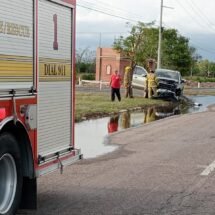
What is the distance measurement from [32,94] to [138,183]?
9.67ft

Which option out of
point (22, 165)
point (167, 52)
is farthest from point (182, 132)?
point (167, 52)

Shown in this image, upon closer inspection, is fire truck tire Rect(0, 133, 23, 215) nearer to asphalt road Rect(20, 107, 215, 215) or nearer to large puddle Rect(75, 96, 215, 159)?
asphalt road Rect(20, 107, 215, 215)

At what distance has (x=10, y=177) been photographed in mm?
5953

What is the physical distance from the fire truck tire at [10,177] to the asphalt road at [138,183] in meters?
0.65

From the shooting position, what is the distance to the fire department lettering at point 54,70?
6684mm

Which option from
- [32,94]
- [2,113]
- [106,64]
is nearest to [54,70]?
[32,94]

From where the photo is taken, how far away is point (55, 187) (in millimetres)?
8133

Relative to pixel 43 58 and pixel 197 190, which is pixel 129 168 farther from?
pixel 43 58

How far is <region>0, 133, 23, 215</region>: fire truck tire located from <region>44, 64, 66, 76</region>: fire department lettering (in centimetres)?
114

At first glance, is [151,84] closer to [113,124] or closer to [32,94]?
[113,124]

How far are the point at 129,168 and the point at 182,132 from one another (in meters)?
6.52

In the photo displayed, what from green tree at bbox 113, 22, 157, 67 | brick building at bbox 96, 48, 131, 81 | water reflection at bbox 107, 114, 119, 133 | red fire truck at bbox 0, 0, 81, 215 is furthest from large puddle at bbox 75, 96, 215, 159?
brick building at bbox 96, 48, 131, 81

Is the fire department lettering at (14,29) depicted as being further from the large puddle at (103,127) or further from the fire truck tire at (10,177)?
the large puddle at (103,127)

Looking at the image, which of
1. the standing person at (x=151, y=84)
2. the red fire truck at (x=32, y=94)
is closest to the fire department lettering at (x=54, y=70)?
the red fire truck at (x=32, y=94)
